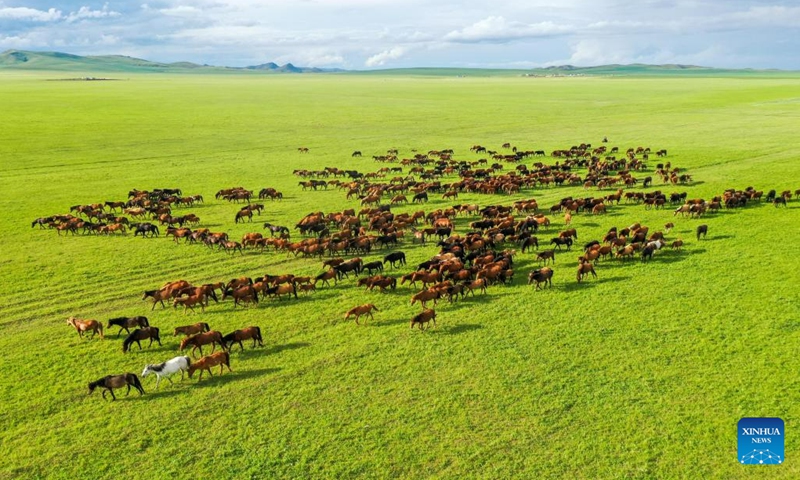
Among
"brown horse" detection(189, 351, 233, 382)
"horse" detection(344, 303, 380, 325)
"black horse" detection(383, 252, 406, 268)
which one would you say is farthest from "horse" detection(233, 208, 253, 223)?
"brown horse" detection(189, 351, 233, 382)

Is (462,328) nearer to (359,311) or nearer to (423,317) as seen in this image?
(423,317)

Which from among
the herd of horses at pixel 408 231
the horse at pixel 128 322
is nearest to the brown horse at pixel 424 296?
the herd of horses at pixel 408 231

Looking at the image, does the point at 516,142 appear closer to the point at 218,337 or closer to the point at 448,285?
the point at 448,285

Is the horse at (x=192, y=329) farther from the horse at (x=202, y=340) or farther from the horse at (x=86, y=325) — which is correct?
the horse at (x=86, y=325)

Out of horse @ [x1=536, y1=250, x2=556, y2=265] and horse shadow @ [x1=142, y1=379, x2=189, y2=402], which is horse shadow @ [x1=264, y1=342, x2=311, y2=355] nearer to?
horse shadow @ [x1=142, y1=379, x2=189, y2=402]

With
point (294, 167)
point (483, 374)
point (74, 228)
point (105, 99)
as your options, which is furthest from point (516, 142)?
point (105, 99)

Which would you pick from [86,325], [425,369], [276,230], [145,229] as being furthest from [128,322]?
[145,229]
